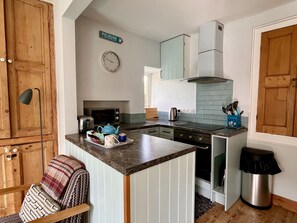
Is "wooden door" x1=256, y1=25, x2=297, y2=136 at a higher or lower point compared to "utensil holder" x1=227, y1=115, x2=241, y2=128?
higher

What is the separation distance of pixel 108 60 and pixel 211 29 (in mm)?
1554

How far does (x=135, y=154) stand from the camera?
1.14 meters

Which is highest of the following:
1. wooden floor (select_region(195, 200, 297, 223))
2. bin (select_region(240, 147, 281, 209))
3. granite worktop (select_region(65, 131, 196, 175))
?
granite worktop (select_region(65, 131, 196, 175))

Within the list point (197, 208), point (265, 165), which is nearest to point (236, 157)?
point (265, 165)

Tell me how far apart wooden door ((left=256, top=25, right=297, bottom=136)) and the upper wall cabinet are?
1.12 metres

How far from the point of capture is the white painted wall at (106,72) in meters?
2.26

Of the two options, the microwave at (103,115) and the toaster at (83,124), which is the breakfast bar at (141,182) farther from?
the microwave at (103,115)

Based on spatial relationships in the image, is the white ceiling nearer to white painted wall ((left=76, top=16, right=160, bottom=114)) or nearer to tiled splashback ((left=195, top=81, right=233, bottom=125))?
white painted wall ((left=76, top=16, right=160, bottom=114))

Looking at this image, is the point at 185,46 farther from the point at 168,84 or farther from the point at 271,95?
the point at 271,95

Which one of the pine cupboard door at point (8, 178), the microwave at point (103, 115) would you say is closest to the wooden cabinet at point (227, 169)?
the microwave at point (103, 115)

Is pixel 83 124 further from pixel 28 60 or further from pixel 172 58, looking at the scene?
pixel 172 58

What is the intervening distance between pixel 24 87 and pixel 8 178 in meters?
0.91

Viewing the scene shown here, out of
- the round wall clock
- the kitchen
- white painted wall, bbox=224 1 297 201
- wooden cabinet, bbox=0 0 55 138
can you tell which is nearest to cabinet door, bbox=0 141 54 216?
wooden cabinet, bbox=0 0 55 138

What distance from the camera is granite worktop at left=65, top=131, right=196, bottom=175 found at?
3.13ft
